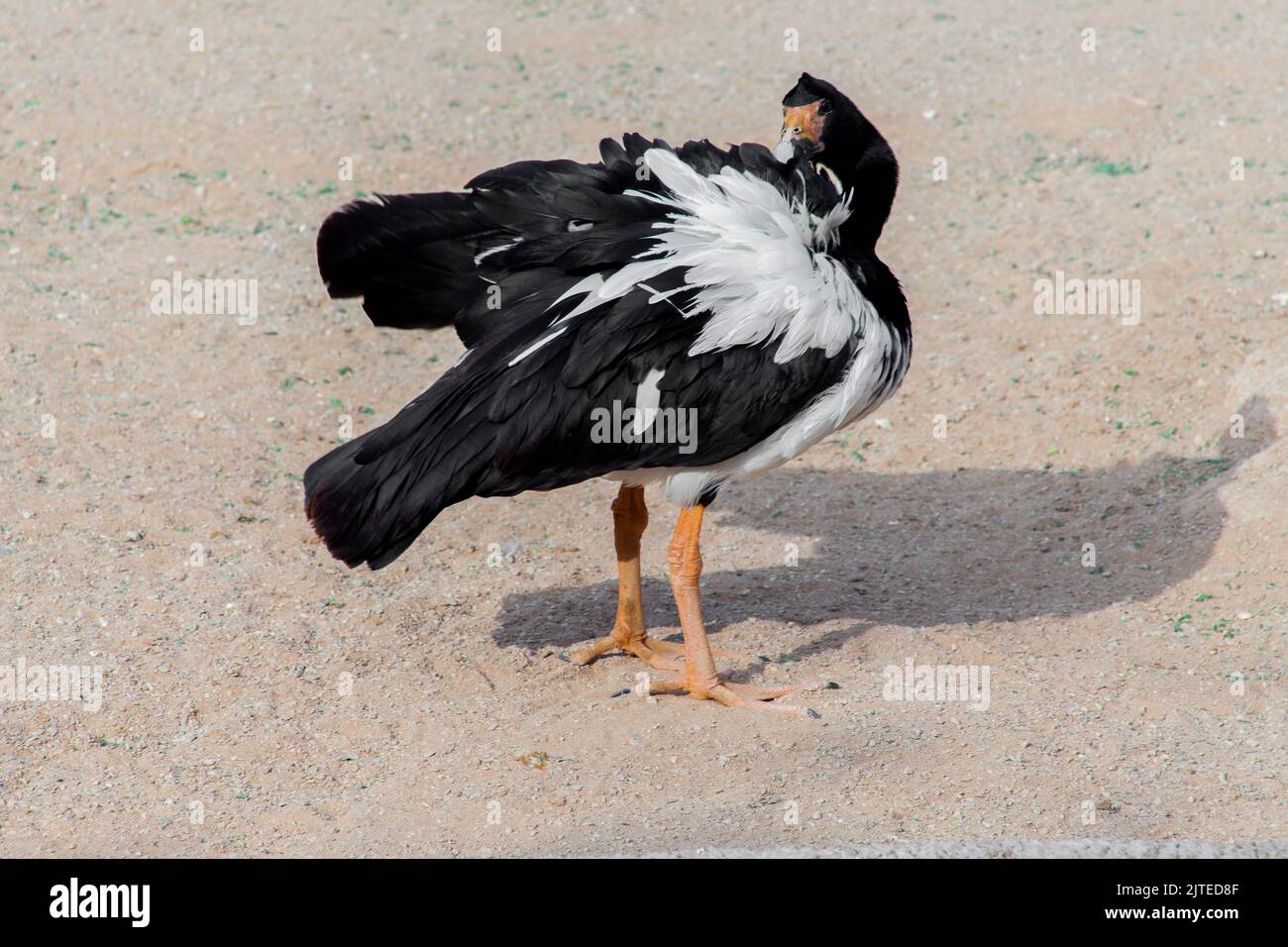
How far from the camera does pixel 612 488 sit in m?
8.70

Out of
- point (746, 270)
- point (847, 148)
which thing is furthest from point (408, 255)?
point (847, 148)

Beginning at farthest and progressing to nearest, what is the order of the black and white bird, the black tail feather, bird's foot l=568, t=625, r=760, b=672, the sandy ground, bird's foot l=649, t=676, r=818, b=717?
1. bird's foot l=568, t=625, r=760, b=672
2. the black tail feather
3. bird's foot l=649, t=676, r=818, b=717
4. the black and white bird
5. the sandy ground

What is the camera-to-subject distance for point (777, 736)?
5.90m

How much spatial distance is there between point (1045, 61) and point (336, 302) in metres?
6.92

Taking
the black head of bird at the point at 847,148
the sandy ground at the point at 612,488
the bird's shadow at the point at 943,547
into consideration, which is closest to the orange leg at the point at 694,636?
the sandy ground at the point at 612,488

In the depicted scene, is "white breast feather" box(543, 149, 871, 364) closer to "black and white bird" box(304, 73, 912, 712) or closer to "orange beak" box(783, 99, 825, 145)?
"black and white bird" box(304, 73, 912, 712)

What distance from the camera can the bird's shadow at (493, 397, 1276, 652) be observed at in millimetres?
7281

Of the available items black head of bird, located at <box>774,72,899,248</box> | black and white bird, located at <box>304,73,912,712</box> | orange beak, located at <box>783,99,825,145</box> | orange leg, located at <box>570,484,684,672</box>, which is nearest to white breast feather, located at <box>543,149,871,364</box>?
black and white bird, located at <box>304,73,912,712</box>

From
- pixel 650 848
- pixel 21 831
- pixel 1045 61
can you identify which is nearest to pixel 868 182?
pixel 650 848

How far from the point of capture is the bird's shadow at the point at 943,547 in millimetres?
7281

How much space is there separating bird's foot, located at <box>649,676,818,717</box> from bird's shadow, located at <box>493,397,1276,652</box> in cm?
62

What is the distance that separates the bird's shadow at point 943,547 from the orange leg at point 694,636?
71 cm

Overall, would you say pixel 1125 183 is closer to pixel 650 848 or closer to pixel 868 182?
pixel 868 182

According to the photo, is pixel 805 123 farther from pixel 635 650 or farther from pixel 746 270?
pixel 635 650
